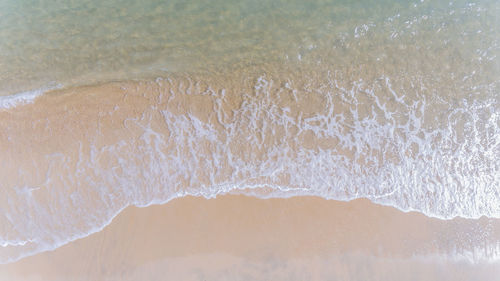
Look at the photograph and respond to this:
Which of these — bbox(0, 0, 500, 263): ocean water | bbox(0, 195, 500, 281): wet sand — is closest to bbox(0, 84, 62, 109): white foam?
bbox(0, 0, 500, 263): ocean water

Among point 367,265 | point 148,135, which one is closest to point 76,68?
point 148,135

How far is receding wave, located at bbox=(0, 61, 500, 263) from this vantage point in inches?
157

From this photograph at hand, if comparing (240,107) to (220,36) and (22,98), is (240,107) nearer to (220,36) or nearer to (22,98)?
(220,36)

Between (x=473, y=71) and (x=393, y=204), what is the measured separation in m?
2.69

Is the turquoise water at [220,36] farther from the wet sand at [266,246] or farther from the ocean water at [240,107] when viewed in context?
the wet sand at [266,246]

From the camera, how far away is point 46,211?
13.2 feet

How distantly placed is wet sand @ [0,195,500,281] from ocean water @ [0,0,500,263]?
8.4 inches

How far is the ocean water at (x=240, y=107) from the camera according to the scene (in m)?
4.01

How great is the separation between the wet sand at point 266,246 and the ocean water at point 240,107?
21 cm

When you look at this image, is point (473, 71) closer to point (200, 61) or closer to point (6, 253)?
point (200, 61)

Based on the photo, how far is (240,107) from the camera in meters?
4.33

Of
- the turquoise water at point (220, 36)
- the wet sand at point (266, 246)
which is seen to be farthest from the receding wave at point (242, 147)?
the turquoise water at point (220, 36)

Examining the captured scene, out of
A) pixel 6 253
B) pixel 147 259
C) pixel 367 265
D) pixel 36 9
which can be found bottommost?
pixel 367 265

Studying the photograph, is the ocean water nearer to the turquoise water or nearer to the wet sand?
the turquoise water
